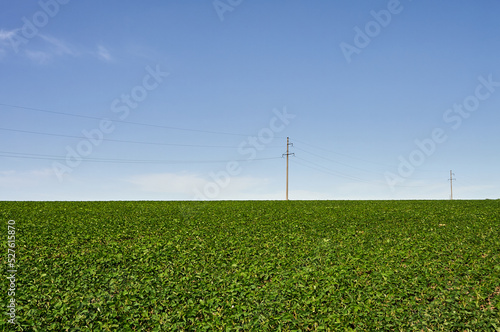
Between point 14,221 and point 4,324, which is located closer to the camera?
point 4,324

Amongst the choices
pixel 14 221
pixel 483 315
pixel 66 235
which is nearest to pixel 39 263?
pixel 66 235

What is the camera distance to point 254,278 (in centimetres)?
→ 1502

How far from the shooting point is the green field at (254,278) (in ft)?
38.3

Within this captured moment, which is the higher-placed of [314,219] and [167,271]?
[314,219]

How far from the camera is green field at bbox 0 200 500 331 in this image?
1167 cm

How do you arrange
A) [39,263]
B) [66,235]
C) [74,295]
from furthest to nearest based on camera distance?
[66,235] < [39,263] < [74,295]

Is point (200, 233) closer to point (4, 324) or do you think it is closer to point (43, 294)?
point (43, 294)

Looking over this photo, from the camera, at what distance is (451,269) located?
16.4 metres

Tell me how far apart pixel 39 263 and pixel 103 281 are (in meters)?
4.56
